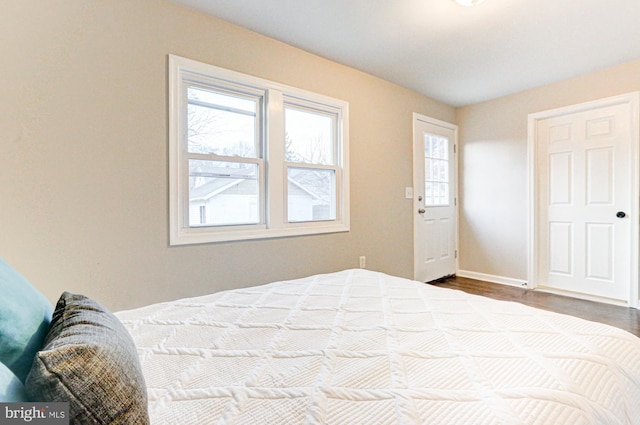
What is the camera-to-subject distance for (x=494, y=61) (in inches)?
116

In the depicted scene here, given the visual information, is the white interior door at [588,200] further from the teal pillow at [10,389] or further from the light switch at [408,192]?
the teal pillow at [10,389]

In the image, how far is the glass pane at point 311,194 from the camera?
2797mm

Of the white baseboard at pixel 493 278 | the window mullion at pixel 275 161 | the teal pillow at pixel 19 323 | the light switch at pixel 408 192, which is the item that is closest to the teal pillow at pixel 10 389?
the teal pillow at pixel 19 323

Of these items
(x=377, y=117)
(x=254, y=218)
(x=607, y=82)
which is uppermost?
(x=607, y=82)

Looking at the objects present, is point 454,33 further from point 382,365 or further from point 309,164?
point 382,365

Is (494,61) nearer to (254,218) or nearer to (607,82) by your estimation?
(607,82)

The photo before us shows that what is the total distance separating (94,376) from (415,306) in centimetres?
114

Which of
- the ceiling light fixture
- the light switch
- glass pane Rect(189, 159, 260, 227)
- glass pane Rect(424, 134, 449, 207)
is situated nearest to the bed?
glass pane Rect(189, 159, 260, 227)

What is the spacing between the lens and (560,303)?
3199 mm

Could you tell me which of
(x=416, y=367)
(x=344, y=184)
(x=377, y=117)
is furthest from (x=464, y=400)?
(x=377, y=117)

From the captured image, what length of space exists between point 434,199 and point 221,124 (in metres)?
2.89

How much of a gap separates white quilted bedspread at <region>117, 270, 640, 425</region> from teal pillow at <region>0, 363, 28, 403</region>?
245 mm

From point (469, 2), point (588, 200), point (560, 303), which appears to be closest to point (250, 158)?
point (469, 2)

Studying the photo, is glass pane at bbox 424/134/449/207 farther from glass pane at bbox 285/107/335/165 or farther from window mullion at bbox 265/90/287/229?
window mullion at bbox 265/90/287/229
